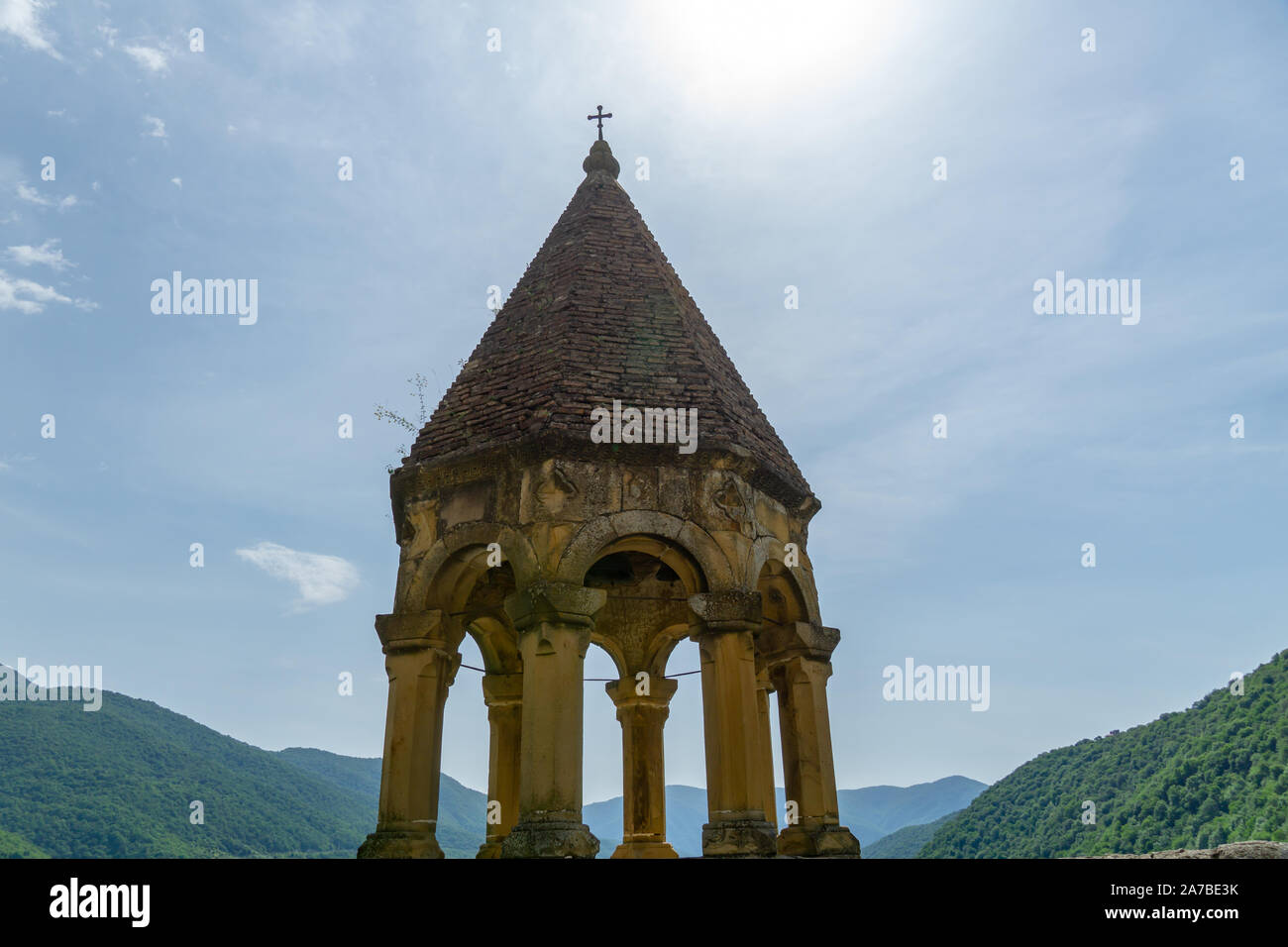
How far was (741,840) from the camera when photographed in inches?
289

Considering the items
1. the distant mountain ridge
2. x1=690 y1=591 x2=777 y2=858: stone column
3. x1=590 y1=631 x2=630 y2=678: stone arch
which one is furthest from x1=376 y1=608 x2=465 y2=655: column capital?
the distant mountain ridge

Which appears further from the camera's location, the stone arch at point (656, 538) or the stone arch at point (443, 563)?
the stone arch at point (443, 563)

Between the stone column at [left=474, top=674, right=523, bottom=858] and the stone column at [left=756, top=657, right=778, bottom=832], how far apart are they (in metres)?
2.84

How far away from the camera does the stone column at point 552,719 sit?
22.7 feet

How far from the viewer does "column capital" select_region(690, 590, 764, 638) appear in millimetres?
7973

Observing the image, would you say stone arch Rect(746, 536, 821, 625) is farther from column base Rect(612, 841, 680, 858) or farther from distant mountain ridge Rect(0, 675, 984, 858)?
distant mountain ridge Rect(0, 675, 984, 858)

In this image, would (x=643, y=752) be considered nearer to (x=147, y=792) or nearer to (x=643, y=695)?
(x=643, y=695)

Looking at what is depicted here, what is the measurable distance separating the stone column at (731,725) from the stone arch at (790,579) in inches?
35.5

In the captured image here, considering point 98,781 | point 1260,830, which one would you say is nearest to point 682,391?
point 1260,830

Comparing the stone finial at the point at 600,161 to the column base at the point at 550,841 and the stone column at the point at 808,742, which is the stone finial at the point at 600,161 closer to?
the stone column at the point at 808,742

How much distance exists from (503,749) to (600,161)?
7.90 m

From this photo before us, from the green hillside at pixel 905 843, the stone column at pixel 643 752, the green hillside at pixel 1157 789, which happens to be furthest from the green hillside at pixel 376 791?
the stone column at pixel 643 752
